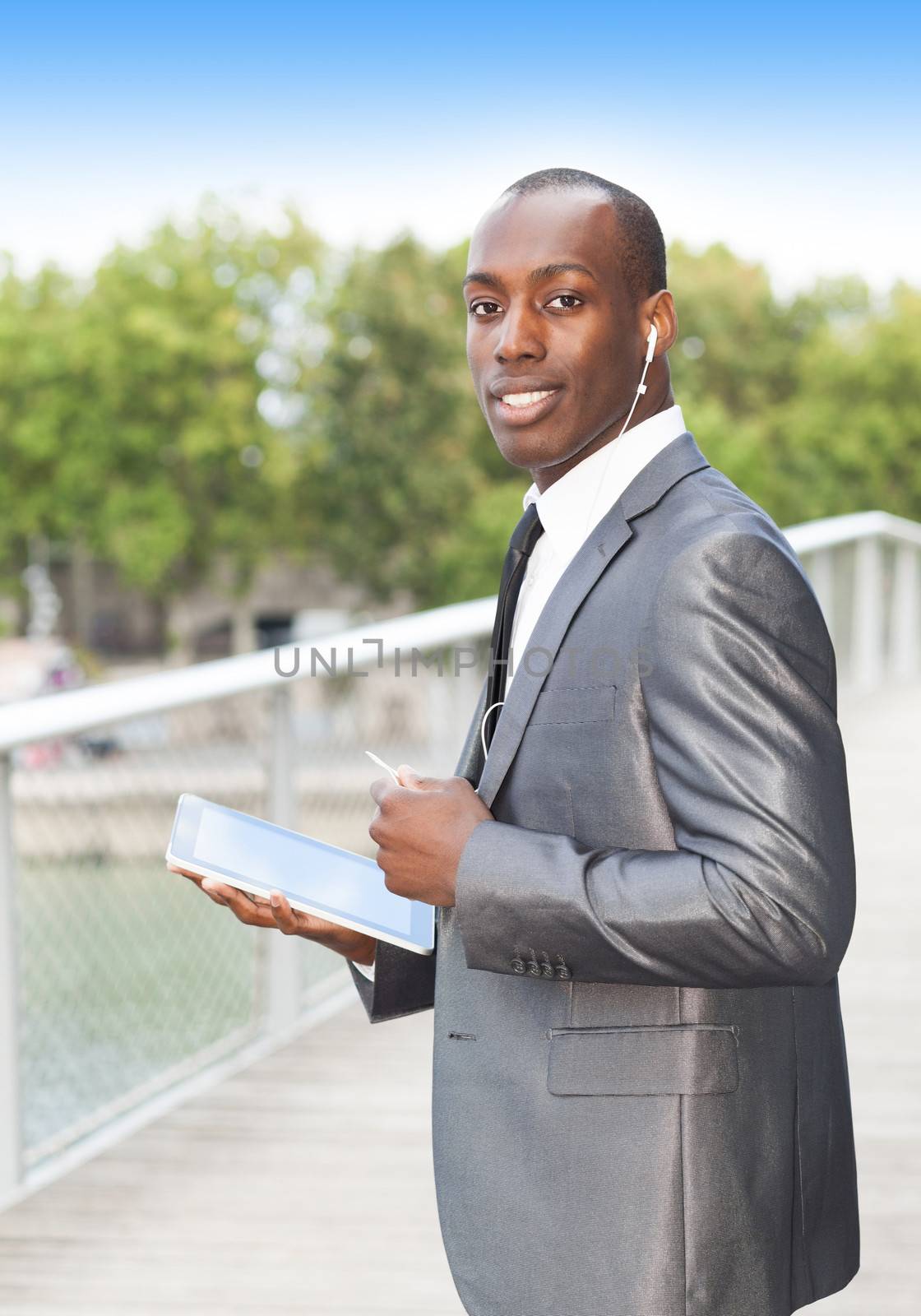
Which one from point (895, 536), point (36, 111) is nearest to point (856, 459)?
point (895, 536)

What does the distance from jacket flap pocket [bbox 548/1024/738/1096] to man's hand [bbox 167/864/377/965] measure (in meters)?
0.32

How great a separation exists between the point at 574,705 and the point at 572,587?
0.11 metres

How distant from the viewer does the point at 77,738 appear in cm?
362

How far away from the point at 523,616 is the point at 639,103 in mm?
82416

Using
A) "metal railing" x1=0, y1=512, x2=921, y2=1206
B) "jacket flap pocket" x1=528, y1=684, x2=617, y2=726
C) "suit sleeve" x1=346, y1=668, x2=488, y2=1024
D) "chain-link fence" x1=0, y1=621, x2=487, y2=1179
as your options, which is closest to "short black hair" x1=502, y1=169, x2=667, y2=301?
"jacket flap pocket" x1=528, y1=684, x2=617, y2=726

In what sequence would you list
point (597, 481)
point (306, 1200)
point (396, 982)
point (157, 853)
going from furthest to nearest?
point (157, 853) < point (306, 1200) < point (396, 982) < point (597, 481)

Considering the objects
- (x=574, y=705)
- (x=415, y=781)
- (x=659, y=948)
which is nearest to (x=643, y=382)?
(x=574, y=705)

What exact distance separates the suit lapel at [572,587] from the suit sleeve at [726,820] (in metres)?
0.10

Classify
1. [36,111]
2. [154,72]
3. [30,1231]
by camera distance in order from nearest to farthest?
[30,1231], [36,111], [154,72]

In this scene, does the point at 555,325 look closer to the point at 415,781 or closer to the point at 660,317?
the point at 660,317

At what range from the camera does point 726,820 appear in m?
1.31

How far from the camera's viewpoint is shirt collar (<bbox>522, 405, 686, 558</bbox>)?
1.51m

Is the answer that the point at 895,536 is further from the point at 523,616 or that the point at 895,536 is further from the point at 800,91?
the point at 800,91

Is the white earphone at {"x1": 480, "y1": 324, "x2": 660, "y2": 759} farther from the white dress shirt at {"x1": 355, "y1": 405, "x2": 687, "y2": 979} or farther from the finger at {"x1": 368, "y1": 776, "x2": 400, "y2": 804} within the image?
the finger at {"x1": 368, "y1": 776, "x2": 400, "y2": 804}
